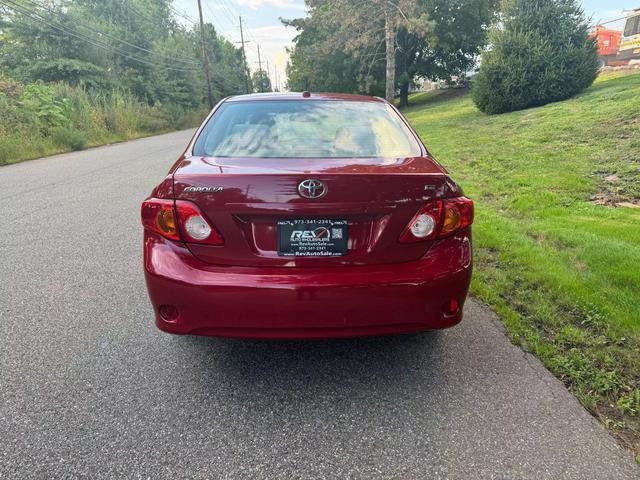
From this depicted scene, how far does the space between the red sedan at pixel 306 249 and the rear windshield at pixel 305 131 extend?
0.26 meters

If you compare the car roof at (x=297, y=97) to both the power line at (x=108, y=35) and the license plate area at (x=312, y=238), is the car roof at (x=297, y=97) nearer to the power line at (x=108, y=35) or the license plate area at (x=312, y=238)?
the license plate area at (x=312, y=238)

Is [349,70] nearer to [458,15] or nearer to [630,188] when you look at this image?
[458,15]

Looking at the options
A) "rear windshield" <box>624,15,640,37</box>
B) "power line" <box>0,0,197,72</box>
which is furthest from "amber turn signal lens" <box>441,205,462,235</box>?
"power line" <box>0,0,197,72</box>

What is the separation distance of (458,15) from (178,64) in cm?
2976

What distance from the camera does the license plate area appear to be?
210 centimetres

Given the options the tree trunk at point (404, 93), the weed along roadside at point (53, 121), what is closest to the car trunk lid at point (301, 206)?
the weed along roadside at point (53, 121)

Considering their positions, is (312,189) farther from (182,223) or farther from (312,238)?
(182,223)

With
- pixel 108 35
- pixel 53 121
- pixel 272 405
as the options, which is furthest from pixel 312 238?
pixel 108 35

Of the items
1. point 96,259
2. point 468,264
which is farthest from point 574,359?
point 96,259

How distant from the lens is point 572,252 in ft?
13.0

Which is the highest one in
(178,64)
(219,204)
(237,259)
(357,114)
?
(178,64)

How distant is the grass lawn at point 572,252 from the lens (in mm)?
2449

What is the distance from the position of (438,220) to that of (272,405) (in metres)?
1.26

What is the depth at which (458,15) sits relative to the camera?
111ft
